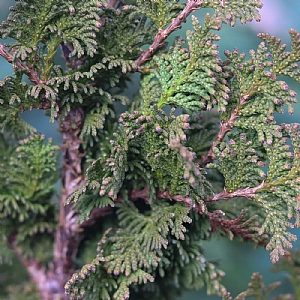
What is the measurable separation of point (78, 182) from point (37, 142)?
123 mm

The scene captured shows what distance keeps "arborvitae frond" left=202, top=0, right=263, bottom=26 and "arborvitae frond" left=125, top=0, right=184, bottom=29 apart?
8 cm

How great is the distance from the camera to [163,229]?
27.6 inches

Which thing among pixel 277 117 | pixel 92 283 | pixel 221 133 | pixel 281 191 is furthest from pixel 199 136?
pixel 277 117

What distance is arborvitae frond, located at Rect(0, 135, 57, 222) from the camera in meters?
0.83

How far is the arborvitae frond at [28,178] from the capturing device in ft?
2.71

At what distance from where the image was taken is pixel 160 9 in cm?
71

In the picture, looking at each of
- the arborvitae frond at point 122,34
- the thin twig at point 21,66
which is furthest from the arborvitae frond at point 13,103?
the arborvitae frond at point 122,34

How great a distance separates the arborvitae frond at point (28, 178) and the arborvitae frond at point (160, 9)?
12.9 inches

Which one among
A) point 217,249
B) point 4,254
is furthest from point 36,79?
point 217,249

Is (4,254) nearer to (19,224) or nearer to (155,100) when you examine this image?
(19,224)

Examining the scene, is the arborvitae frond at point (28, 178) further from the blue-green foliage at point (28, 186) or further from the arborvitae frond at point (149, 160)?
the arborvitae frond at point (149, 160)

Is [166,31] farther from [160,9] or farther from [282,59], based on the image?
[282,59]

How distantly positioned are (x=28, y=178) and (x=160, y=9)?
460 mm

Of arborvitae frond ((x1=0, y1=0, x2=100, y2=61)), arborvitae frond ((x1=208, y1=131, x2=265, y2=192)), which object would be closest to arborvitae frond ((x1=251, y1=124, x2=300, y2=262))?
arborvitae frond ((x1=208, y1=131, x2=265, y2=192))
